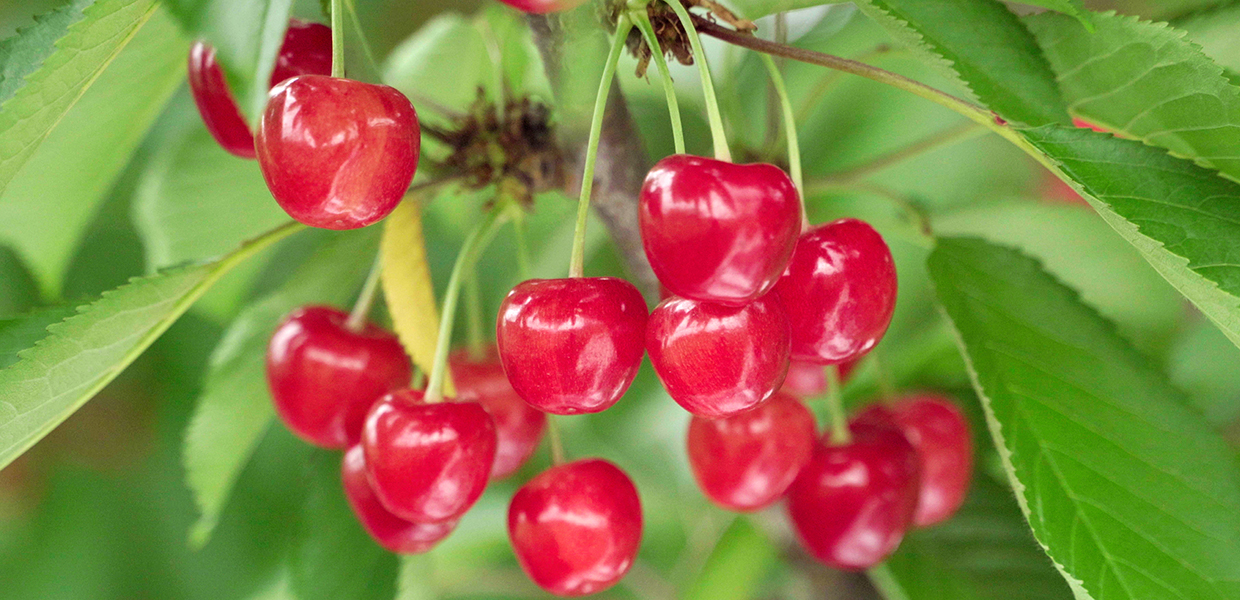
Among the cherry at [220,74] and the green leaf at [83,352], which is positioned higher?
the cherry at [220,74]

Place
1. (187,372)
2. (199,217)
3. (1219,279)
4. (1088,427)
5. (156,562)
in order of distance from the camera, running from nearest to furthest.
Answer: (1219,279) → (1088,427) → (199,217) → (187,372) → (156,562)

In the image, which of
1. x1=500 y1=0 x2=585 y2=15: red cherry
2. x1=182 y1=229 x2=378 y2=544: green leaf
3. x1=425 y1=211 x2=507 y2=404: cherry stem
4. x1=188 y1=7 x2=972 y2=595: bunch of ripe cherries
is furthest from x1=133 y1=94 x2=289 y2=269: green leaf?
x1=500 y1=0 x2=585 y2=15: red cherry

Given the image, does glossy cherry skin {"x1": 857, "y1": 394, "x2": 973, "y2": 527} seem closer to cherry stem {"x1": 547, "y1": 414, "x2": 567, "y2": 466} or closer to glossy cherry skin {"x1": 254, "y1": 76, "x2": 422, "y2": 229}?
cherry stem {"x1": 547, "y1": 414, "x2": 567, "y2": 466}

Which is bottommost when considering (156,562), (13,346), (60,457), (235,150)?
(156,562)

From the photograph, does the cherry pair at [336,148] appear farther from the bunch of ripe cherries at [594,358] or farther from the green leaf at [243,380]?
the green leaf at [243,380]

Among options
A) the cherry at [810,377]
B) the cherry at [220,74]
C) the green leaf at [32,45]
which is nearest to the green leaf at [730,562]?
the cherry at [810,377]

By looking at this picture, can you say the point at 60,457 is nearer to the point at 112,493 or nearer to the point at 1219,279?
the point at 112,493

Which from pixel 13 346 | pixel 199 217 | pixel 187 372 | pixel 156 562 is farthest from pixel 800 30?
pixel 156 562

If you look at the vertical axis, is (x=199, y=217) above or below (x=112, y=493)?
above
